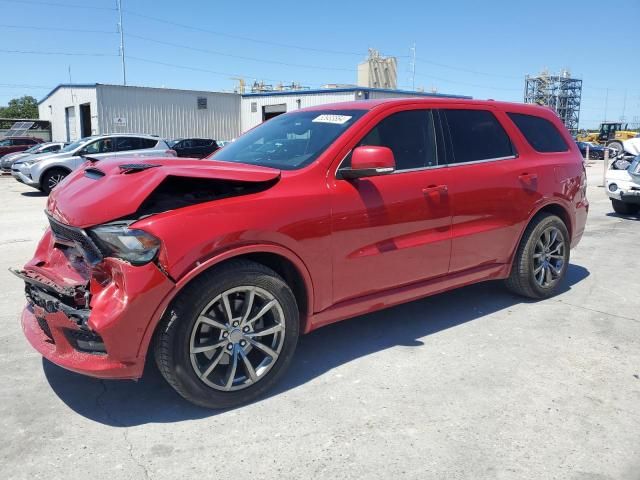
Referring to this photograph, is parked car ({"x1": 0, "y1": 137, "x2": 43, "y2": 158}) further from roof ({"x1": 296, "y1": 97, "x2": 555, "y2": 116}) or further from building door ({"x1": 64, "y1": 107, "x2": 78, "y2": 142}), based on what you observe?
roof ({"x1": 296, "y1": 97, "x2": 555, "y2": 116})

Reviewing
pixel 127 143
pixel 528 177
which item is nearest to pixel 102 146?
pixel 127 143

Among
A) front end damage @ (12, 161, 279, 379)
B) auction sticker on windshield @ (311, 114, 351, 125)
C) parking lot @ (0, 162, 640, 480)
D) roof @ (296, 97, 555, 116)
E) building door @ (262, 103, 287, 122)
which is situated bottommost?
parking lot @ (0, 162, 640, 480)

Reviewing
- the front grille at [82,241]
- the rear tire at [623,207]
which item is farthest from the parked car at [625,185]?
the front grille at [82,241]

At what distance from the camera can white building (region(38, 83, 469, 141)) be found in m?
30.0

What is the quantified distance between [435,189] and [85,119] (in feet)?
112

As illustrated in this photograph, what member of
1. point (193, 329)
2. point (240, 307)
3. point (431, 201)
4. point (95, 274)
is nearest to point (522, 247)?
point (431, 201)

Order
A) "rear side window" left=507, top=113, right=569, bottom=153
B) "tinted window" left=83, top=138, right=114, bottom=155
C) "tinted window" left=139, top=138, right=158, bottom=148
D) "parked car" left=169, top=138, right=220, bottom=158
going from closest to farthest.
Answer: "rear side window" left=507, top=113, right=569, bottom=153, "tinted window" left=83, top=138, right=114, bottom=155, "tinted window" left=139, top=138, right=158, bottom=148, "parked car" left=169, top=138, right=220, bottom=158

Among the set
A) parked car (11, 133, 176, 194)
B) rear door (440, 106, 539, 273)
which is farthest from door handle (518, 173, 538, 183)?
parked car (11, 133, 176, 194)

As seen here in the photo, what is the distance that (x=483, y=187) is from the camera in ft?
14.0

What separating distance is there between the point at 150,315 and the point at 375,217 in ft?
5.21

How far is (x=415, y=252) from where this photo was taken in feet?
12.6

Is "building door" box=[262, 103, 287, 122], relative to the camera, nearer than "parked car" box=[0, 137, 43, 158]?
No

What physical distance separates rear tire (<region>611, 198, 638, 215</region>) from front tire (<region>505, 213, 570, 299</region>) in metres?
6.57

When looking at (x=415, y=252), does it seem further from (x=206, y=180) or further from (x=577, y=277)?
(x=577, y=277)
